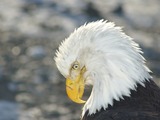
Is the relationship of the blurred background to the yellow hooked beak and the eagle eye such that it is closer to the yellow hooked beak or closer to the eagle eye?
the yellow hooked beak

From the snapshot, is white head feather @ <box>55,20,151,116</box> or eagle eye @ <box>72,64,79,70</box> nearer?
white head feather @ <box>55,20,151,116</box>

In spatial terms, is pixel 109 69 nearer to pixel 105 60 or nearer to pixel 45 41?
pixel 105 60

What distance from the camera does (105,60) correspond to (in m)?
5.62

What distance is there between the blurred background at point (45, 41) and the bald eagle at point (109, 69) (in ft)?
10.7

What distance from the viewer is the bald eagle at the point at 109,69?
5578mm

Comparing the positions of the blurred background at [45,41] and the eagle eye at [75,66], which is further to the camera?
the blurred background at [45,41]

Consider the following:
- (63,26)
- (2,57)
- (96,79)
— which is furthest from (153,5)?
(96,79)

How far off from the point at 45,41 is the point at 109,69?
16.7 ft

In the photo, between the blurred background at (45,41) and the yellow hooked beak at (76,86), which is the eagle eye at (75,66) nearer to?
the yellow hooked beak at (76,86)

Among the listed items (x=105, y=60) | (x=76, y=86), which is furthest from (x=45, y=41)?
(x=105, y=60)

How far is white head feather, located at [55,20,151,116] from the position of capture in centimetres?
559

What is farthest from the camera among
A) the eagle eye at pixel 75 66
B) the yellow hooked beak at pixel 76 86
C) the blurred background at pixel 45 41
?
the blurred background at pixel 45 41

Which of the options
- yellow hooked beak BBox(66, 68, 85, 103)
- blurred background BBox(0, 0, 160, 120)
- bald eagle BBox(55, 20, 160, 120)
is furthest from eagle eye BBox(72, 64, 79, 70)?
blurred background BBox(0, 0, 160, 120)

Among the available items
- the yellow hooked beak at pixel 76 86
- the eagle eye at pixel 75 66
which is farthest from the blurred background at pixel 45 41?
the eagle eye at pixel 75 66
